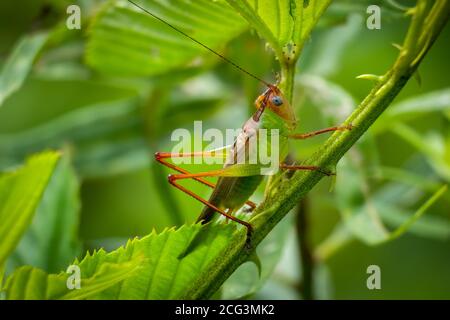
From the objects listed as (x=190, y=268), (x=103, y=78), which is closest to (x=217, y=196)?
(x=190, y=268)

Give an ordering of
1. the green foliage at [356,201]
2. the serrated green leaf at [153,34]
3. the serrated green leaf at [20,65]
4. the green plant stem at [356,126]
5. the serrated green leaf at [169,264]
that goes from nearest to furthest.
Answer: the green plant stem at [356,126]
the serrated green leaf at [169,264]
the serrated green leaf at [153,34]
the serrated green leaf at [20,65]
the green foliage at [356,201]

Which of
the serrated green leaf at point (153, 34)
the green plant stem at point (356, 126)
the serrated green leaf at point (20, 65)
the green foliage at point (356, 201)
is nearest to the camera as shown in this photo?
the green plant stem at point (356, 126)

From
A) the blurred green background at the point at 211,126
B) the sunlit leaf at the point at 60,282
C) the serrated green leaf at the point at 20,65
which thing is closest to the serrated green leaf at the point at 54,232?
the blurred green background at the point at 211,126

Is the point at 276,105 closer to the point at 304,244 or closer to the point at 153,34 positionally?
the point at 153,34

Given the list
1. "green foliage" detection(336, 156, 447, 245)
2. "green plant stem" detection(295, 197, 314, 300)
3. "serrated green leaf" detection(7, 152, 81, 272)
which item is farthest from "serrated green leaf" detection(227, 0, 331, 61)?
"green plant stem" detection(295, 197, 314, 300)

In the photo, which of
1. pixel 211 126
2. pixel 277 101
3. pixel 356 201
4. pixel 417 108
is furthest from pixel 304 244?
pixel 277 101

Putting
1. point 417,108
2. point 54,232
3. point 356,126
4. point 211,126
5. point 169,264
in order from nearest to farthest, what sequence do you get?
point 356,126
point 169,264
point 54,232
point 417,108
point 211,126

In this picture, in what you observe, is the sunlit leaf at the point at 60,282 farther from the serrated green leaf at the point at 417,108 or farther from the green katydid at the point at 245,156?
the serrated green leaf at the point at 417,108

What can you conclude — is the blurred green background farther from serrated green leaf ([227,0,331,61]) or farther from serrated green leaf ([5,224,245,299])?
serrated green leaf ([5,224,245,299])
